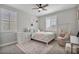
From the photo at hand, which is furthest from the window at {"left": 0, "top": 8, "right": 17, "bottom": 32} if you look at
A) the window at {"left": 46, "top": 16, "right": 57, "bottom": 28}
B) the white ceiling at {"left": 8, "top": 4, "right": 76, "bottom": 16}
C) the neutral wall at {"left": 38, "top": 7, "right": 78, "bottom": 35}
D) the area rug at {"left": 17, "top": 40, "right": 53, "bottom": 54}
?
the window at {"left": 46, "top": 16, "right": 57, "bottom": 28}

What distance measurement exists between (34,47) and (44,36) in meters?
0.34

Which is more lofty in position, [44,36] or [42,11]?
[42,11]

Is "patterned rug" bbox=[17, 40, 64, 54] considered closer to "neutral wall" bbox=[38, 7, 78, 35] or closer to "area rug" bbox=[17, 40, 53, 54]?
"area rug" bbox=[17, 40, 53, 54]

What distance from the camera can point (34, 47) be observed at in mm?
2033

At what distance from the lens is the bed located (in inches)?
80.5

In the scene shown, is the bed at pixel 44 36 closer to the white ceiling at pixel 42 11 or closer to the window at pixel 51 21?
the window at pixel 51 21

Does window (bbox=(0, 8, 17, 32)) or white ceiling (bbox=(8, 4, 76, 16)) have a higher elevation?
white ceiling (bbox=(8, 4, 76, 16))

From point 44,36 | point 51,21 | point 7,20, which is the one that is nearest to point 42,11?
point 51,21

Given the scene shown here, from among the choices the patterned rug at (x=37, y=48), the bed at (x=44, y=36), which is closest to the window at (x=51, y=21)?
the bed at (x=44, y=36)

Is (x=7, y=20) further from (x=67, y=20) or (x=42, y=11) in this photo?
(x=67, y=20)

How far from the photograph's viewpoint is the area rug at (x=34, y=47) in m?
2.01

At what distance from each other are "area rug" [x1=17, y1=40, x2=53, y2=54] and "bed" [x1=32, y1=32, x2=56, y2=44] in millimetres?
92

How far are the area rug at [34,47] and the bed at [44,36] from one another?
0.09 m
